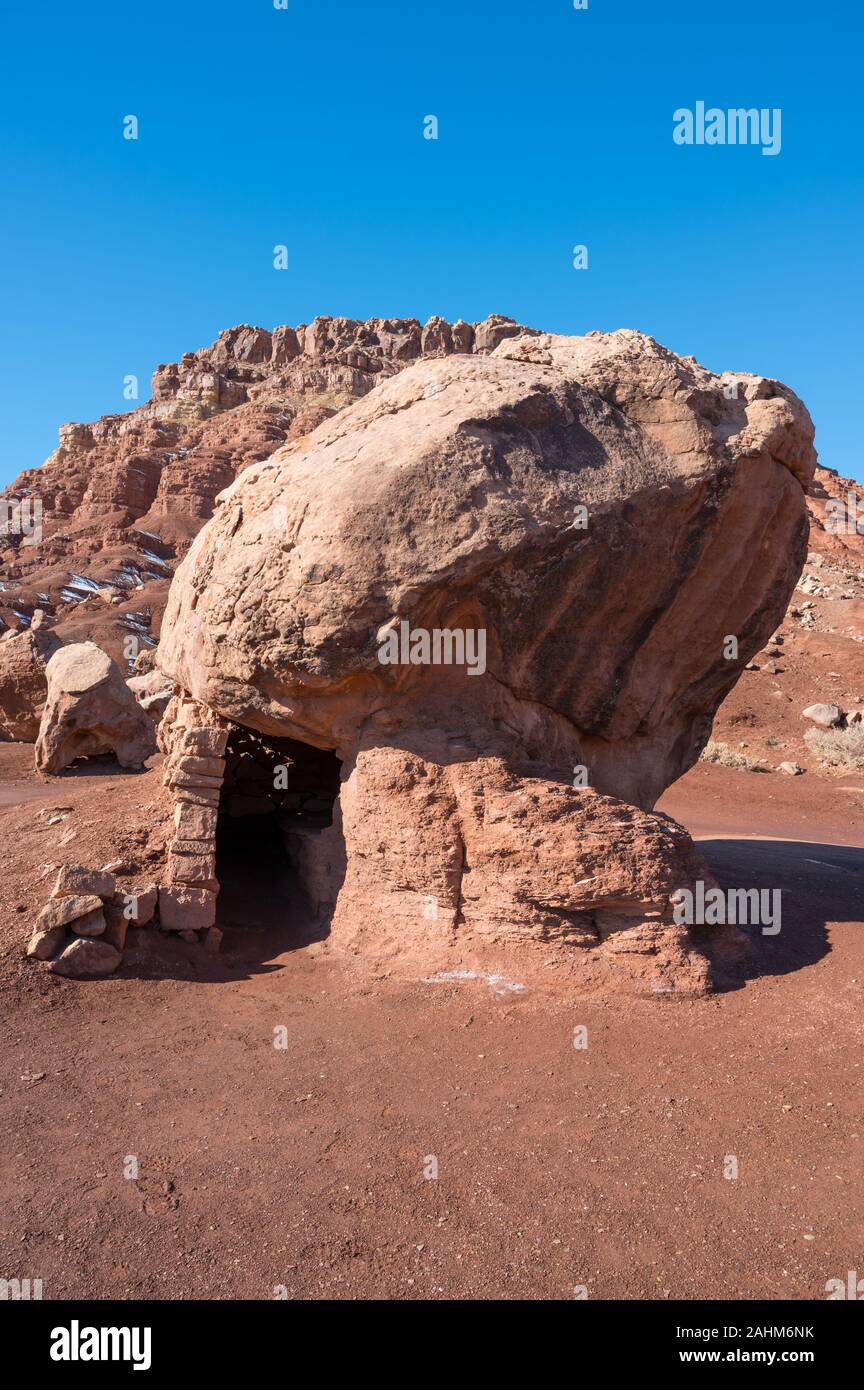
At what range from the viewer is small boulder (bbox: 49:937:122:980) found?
6371 millimetres

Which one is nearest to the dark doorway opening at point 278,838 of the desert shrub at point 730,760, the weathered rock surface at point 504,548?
the weathered rock surface at point 504,548

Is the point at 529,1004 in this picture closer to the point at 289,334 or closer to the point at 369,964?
the point at 369,964

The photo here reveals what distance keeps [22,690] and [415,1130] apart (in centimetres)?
1439

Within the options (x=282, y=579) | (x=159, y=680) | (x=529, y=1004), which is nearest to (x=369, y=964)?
(x=529, y=1004)

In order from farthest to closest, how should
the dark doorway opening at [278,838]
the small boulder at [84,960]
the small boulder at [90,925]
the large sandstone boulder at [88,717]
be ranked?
the large sandstone boulder at [88,717], the dark doorway opening at [278,838], the small boulder at [90,925], the small boulder at [84,960]

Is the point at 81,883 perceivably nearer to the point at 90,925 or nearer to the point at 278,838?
the point at 90,925

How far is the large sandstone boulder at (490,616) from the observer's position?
6.11 meters

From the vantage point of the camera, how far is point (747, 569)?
26.1 feet

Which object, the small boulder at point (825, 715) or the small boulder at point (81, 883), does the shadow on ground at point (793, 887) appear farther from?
the small boulder at point (825, 715)

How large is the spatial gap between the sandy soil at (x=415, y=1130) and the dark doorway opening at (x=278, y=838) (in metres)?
0.45

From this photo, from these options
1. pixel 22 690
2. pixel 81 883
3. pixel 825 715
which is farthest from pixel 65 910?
pixel 825 715

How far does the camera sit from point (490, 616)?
6504mm

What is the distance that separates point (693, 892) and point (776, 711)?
16448 millimetres

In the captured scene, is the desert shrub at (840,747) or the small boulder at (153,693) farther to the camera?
the desert shrub at (840,747)
